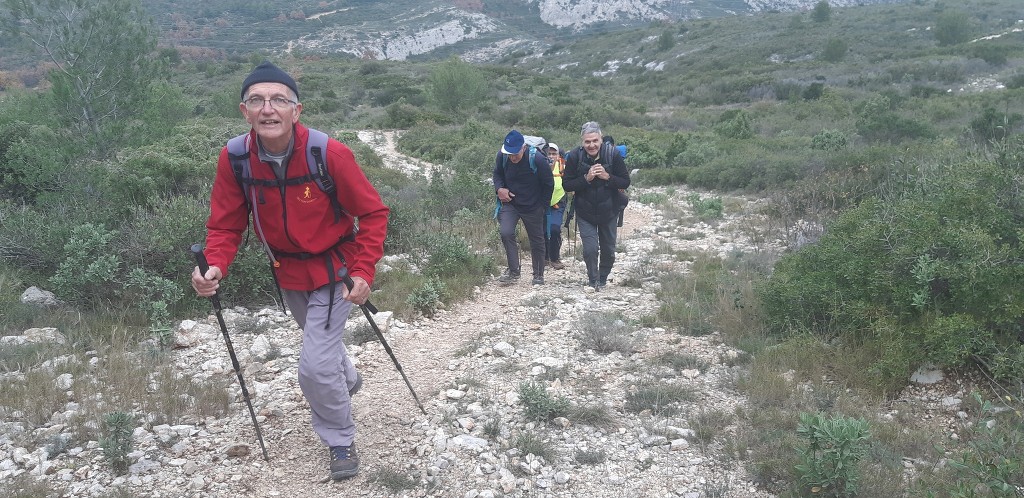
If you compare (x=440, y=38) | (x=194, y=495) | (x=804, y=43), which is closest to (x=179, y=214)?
(x=194, y=495)

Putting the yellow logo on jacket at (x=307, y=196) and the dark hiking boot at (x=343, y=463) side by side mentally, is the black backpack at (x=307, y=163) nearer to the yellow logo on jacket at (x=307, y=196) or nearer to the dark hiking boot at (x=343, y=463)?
the yellow logo on jacket at (x=307, y=196)

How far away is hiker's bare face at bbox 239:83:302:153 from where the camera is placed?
9.65ft

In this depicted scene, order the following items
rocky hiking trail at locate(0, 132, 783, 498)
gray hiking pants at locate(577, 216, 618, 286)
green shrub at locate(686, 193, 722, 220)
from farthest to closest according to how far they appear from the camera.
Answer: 1. green shrub at locate(686, 193, 722, 220)
2. gray hiking pants at locate(577, 216, 618, 286)
3. rocky hiking trail at locate(0, 132, 783, 498)

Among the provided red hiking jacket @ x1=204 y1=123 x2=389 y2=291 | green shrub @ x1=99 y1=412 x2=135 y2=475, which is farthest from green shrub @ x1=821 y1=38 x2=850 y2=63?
green shrub @ x1=99 y1=412 x2=135 y2=475

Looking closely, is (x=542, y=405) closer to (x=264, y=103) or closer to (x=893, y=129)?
(x=264, y=103)

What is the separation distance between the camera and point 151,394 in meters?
4.14

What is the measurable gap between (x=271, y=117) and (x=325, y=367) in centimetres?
125

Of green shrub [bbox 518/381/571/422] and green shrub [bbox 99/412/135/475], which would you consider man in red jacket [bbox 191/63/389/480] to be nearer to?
green shrub [bbox 99/412/135/475]

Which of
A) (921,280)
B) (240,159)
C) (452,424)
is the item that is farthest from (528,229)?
(240,159)

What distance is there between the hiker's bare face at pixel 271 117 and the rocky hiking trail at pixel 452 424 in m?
1.81

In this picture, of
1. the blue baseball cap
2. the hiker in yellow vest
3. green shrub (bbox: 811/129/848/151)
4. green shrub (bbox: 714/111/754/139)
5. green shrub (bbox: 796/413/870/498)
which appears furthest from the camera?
green shrub (bbox: 714/111/754/139)

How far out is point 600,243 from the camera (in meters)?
7.09

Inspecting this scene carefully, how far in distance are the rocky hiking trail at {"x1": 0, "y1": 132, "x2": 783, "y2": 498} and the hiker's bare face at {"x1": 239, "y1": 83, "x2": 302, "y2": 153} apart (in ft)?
5.95

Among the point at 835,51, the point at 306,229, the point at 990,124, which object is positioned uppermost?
the point at 306,229
